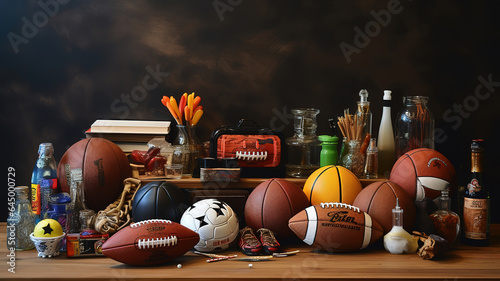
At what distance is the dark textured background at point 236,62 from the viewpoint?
291cm

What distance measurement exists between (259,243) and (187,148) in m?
0.77

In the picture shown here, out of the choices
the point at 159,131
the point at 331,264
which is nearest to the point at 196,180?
the point at 159,131

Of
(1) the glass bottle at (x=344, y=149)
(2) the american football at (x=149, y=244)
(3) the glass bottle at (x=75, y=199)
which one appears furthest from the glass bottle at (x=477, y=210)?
(3) the glass bottle at (x=75, y=199)

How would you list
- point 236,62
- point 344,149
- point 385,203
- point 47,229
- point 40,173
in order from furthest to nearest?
point 236,62
point 344,149
point 40,173
point 385,203
point 47,229

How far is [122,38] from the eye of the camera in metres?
2.92

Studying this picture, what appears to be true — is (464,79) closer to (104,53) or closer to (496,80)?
(496,80)

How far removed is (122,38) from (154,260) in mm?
1437

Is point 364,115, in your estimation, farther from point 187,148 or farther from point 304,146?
point 187,148

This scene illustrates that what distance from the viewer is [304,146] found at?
9.07 feet

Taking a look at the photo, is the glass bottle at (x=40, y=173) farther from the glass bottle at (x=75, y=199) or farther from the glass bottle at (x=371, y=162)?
the glass bottle at (x=371, y=162)

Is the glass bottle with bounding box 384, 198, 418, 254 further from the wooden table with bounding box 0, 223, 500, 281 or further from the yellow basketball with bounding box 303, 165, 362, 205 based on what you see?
the yellow basketball with bounding box 303, 165, 362, 205

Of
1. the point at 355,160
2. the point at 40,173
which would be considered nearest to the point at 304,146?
the point at 355,160

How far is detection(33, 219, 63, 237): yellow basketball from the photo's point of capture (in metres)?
2.15

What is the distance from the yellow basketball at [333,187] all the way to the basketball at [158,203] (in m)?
0.63
